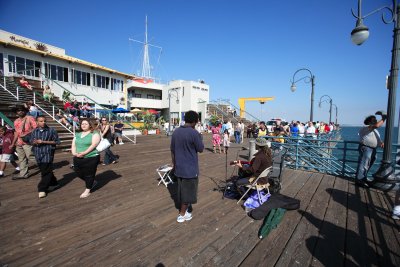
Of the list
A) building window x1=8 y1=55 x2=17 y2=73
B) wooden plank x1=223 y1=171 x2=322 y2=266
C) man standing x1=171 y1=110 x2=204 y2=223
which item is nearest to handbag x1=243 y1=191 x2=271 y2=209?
wooden plank x1=223 y1=171 x2=322 y2=266

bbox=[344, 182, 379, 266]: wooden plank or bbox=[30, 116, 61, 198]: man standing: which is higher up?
bbox=[30, 116, 61, 198]: man standing

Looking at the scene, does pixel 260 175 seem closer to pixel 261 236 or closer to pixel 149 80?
pixel 261 236

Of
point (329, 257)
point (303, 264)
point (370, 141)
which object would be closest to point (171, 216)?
point (303, 264)

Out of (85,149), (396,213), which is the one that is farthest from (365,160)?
(85,149)

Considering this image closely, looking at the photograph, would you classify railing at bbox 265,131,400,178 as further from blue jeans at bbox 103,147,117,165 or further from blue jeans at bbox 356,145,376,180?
blue jeans at bbox 103,147,117,165

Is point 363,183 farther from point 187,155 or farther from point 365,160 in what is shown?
point 187,155

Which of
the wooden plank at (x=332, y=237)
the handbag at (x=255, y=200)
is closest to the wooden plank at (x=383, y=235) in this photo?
the wooden plank at (x=332, y=237)

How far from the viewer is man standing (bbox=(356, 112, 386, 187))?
5492mm

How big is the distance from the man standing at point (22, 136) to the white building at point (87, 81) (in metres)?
7.17

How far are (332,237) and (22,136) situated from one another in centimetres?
718

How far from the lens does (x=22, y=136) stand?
548 centimetres

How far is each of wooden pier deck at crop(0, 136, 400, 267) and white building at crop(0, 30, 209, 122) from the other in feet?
32.0

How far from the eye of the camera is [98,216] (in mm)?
3695

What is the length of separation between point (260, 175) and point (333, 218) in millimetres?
1468
